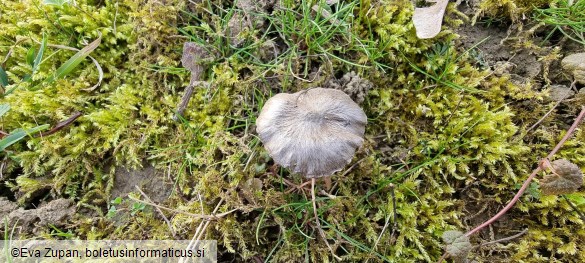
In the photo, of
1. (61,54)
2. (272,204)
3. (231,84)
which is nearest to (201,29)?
(231,84)

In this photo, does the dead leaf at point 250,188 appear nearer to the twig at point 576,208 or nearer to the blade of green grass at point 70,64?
the blade of green grass at point 70,64

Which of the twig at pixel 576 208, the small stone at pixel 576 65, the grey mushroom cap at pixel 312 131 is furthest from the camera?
the small stone at pixel 576 65

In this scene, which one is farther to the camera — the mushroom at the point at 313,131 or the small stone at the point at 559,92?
the small stone at the point at 559,92

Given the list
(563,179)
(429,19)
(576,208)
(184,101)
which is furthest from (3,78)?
(576,208)

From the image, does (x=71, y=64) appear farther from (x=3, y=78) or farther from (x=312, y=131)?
(x=312, y=131)

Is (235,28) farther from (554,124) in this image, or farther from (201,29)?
(554,124)

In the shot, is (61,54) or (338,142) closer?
(338,142)

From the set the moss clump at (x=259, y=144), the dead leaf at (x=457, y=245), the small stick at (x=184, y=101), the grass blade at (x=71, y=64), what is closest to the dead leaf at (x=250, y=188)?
the moss clump at (x=259, y=144)
